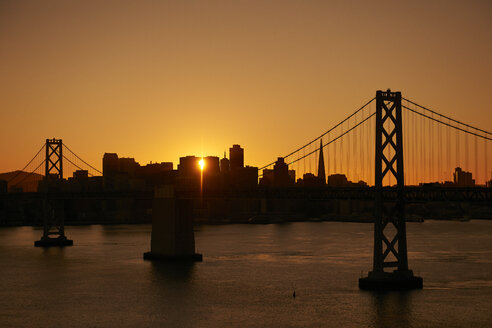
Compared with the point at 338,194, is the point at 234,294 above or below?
below

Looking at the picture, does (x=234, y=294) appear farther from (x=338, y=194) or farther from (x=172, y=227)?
(x=172, y=227)

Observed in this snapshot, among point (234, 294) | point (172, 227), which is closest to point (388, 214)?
point (234, 294)

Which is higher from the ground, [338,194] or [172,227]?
[338,194]

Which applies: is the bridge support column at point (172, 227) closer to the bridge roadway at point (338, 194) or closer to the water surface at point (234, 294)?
the bridge roadway at point (338, 194)

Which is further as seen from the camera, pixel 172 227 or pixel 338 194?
pixel 172 227

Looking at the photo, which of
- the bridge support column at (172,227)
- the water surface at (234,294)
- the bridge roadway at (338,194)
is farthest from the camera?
the bridge support column at (172,227)

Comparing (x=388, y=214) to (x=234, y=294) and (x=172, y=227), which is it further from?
(x=172, y=227)

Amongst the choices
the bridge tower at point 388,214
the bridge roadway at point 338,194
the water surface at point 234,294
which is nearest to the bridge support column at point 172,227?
the bridge roadway at point 338,194

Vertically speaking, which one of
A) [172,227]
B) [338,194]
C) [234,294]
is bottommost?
[234,294]

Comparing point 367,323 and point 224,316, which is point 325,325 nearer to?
point 367,323
